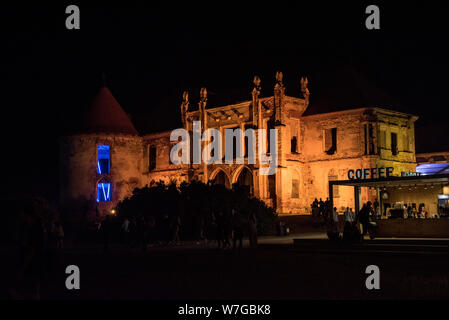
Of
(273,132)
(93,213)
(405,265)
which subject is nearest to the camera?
(405,265)

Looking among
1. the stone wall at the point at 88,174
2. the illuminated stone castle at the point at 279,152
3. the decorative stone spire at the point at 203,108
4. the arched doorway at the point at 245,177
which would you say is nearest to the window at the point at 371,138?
the illuminated stone castle at the point at 279,152

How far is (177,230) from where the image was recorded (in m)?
29.2

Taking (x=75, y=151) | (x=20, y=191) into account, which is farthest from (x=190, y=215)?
(x=20, y=191)

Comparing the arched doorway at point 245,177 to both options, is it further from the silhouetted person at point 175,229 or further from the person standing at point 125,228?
the silhouetted person at point 175,229

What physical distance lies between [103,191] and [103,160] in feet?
9.52

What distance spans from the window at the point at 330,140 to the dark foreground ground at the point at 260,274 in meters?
24.5

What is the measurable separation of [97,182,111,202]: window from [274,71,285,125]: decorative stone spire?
57.5 feet

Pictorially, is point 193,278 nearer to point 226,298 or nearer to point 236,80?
point 226,298

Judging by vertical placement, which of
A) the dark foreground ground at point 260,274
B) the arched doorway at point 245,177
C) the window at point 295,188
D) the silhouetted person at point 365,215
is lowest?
the dark foreground ground at point 260,274

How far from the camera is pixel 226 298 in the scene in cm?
1110

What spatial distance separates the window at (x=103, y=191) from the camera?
178 feet

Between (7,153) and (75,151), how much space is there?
1395 cm

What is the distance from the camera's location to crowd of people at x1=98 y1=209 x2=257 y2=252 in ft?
78.6

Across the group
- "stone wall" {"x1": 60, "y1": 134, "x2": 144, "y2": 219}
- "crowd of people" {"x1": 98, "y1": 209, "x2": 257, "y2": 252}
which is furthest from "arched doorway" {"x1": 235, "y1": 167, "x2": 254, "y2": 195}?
"crowd of people" {"x1": 98, "y1": 209, "x2": 257, "y2": 252}
